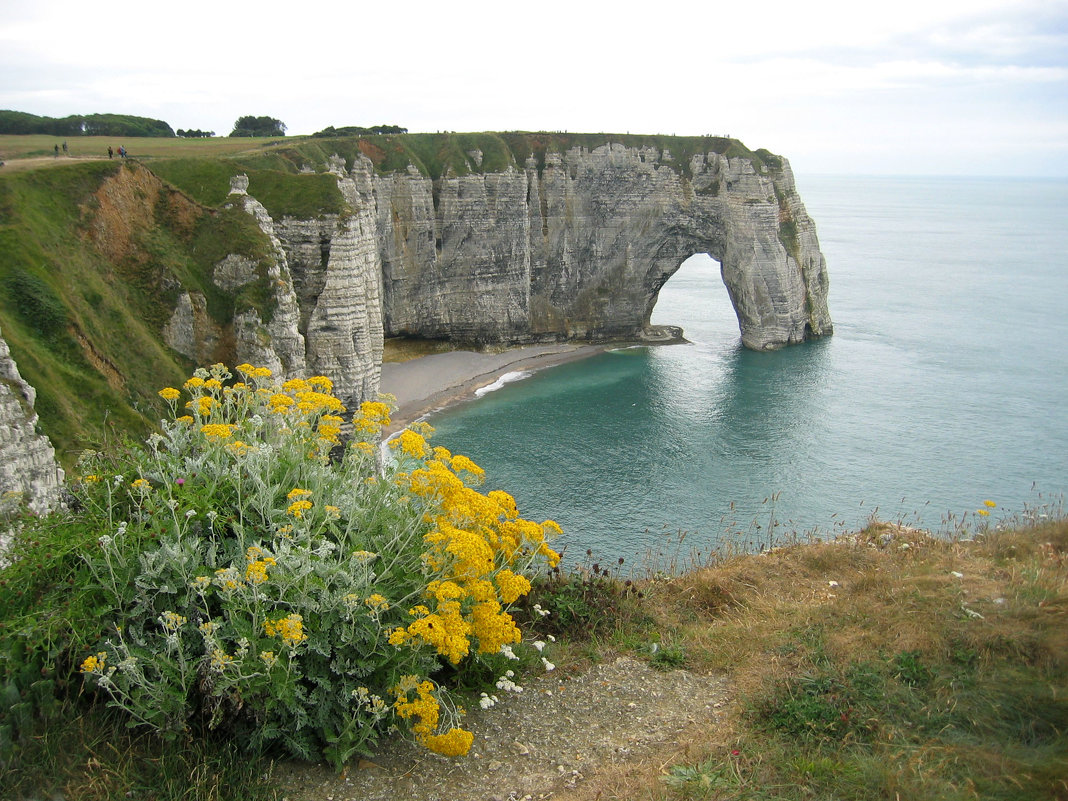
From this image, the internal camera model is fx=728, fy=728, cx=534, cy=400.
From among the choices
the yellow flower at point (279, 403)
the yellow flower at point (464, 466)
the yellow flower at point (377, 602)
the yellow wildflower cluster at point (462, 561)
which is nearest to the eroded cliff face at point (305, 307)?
the yellow flower at point (279, 403)

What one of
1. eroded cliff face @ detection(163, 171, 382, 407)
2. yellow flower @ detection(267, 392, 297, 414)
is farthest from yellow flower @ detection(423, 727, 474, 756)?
A: eroded cliff face @ detection(163, 171, 382, 407)

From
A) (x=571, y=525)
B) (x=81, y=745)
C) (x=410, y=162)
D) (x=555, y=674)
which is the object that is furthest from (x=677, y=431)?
(x=81, y=745)

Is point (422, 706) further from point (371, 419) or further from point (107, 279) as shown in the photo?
point (107, 279)

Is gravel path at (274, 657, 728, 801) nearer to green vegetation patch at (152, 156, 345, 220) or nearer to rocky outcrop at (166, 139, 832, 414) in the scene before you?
green vegetation patch at (152, 156, 345, 220)

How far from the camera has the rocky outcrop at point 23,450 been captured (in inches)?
651

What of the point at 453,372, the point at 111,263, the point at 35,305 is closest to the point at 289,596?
the point at 35,305

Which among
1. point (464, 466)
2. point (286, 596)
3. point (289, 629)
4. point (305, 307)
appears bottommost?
point (286, 596)

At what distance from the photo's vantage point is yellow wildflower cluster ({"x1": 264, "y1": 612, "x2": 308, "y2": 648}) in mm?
7258

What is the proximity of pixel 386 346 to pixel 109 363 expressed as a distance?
42.2 metres

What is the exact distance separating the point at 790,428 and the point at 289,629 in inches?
1843

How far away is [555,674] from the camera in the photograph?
10.6 m

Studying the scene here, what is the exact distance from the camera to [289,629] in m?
7.30

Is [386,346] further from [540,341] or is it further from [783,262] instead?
[783,262]

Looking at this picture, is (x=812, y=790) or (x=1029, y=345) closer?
(x=812, y=790)
